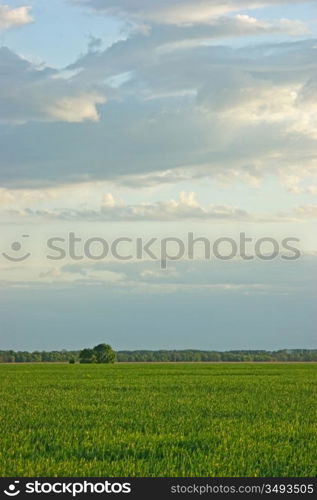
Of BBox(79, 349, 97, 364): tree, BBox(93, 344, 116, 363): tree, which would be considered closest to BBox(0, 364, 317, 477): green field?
BBox(79, 349, 97, 364): tree

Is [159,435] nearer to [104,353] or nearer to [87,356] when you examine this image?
[104,353]

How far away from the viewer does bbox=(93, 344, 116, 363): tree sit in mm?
99181

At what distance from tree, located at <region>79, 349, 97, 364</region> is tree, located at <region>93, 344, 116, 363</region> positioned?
1.45ft

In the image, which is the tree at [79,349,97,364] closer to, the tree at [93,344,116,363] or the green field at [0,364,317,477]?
the tree at [93,344,116,363]

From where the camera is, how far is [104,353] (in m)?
99.6

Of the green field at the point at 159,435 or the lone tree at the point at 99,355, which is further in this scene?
the lone tree at the point at 99,355

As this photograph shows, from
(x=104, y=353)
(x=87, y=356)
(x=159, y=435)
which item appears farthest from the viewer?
(x=87, y=356)

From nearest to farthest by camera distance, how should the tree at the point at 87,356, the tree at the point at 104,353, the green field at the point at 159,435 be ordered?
the green field at the point at 159,435
the tree at the point at 87,356
the tree at the point at 104,353

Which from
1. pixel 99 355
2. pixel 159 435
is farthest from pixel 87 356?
pixel 159 435

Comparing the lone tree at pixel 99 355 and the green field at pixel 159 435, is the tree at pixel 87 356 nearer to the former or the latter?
the lone tree at pixel 99 355

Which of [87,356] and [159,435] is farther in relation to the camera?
[87,356]

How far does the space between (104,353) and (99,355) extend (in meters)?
0.70

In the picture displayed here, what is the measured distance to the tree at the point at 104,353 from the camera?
99.2 m

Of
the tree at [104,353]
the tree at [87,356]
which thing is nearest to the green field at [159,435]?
the tree at [87,356]
